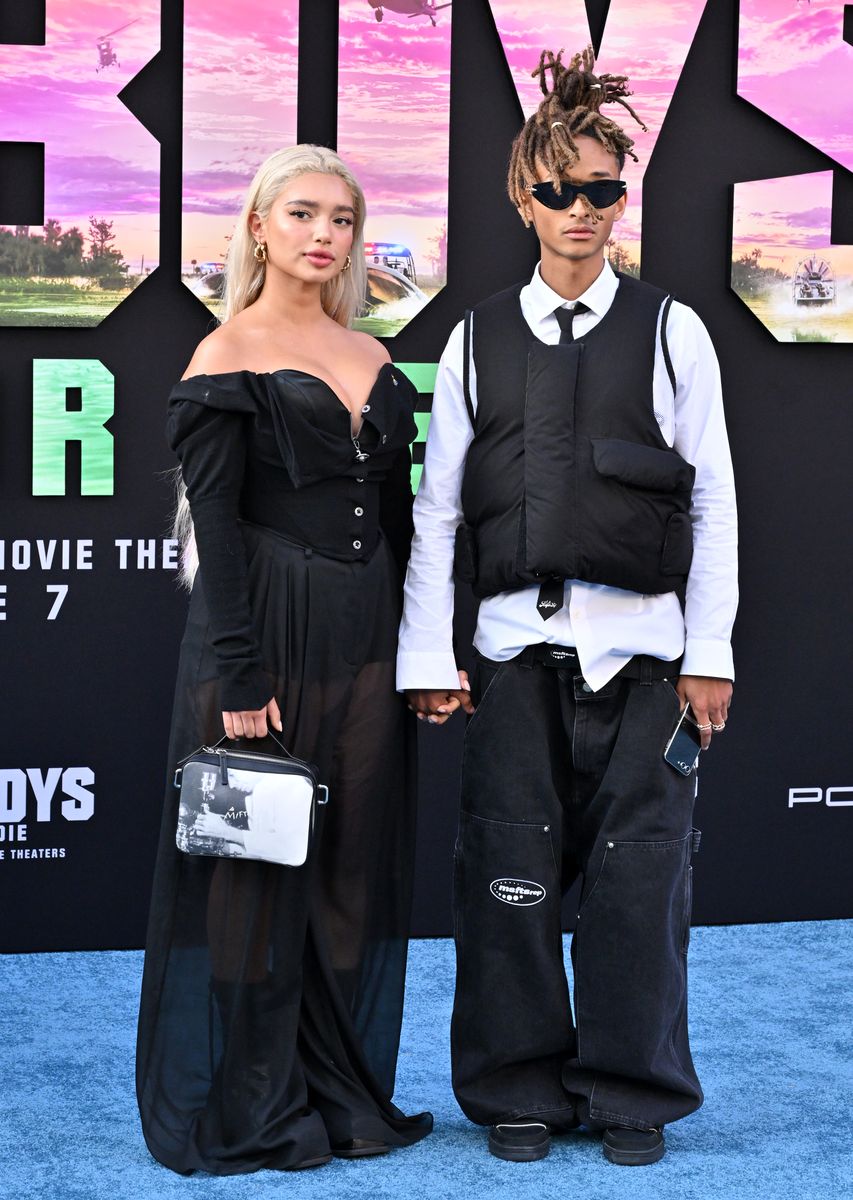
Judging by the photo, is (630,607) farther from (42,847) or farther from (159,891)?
(42,847)

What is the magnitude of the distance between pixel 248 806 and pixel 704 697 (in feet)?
2.47

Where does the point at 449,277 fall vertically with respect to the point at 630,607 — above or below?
above

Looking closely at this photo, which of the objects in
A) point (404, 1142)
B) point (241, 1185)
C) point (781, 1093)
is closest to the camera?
point (241, 1185)

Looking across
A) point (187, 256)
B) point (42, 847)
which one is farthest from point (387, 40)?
point (42, 847)

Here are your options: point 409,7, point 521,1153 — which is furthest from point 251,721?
point 409,7

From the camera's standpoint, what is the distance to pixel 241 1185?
2.50 m

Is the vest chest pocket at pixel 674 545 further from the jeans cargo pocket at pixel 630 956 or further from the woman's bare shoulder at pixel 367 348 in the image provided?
the woman's bare shoulder at pixel 367 348

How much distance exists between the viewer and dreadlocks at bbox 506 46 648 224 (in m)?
2.52

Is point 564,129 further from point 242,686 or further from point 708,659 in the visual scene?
point 242,686

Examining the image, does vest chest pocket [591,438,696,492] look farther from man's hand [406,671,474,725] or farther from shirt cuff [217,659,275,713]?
shirt cuff [217,659,275,713]

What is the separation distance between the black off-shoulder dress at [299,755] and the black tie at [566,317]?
0.29m

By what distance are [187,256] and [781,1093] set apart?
2086mm

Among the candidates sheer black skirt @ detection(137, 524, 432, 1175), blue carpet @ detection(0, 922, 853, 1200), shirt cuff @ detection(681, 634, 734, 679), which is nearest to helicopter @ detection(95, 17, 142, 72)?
sheer black skirt @ detection(137, 524, 432, 1175)

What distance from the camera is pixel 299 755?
8.51 feet
